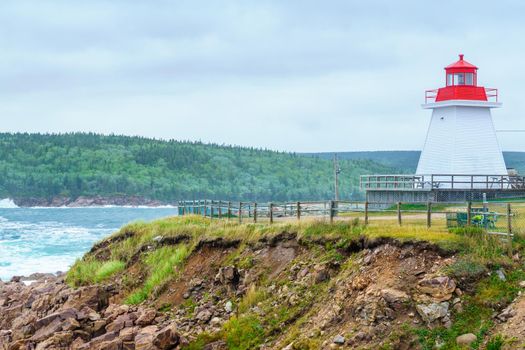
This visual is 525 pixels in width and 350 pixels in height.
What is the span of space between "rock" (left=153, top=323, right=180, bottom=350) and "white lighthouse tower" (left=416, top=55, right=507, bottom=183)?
57.0 ft

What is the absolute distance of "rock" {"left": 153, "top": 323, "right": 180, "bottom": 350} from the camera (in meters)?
23.0

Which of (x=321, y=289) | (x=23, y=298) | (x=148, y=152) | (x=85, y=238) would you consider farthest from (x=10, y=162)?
(x=321, y=289)

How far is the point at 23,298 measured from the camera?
3319cm

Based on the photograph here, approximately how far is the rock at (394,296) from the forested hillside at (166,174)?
495ft

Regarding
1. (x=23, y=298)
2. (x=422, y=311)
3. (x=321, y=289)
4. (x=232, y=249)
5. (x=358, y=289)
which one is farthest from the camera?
(x=23, y=298)

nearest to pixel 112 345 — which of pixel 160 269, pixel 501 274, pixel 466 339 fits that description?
pixel 160 269

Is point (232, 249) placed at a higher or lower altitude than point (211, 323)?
higher

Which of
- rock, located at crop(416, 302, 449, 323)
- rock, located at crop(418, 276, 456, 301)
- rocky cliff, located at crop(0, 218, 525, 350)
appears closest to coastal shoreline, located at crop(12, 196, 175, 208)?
rocky cliff, located at crop(0, 218, 525, 350)

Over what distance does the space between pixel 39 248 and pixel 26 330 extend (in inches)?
1666

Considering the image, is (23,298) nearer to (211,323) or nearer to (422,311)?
(211,323)

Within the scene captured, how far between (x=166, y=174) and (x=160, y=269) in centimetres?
15364

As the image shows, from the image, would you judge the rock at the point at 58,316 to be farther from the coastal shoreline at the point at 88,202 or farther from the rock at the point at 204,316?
the coastal shoreline at the point at 88,202

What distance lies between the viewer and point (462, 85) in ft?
123

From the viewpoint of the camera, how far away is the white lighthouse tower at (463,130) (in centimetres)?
3681
